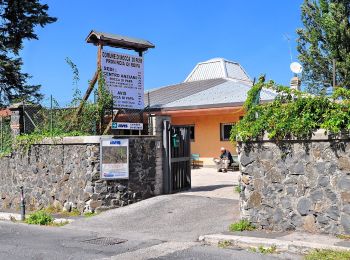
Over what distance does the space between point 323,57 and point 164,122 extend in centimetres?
1216

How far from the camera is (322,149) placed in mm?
9164

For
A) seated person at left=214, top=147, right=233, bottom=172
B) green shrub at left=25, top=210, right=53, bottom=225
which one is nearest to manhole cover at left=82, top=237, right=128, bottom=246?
green shrub at left=25, top=210, right=53, bottom=225

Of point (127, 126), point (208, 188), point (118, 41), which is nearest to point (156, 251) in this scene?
point (127, 126)

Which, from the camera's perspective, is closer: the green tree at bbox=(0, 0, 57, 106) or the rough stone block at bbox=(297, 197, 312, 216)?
the rough stone block at bbox=(297, 197, 312, 216)

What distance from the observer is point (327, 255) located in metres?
7.58

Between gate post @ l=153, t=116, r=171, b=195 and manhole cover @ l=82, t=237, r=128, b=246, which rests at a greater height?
gate post @ l=153, t=116, r=171, b=195

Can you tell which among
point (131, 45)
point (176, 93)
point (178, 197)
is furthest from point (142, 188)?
point (176, 93)

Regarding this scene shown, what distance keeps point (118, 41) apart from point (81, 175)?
4033 millimetres

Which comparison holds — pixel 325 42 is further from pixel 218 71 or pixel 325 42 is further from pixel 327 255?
pixel 327 255

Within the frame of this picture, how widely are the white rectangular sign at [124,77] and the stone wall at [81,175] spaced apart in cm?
136

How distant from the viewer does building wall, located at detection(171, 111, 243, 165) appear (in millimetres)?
24875

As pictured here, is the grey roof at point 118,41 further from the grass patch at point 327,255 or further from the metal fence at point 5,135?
the grass patch at point 327,255

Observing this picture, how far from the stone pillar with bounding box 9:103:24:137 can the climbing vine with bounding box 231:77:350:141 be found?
8.30 meters

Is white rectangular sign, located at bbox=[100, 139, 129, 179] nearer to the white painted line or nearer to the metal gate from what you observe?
the metal gate
